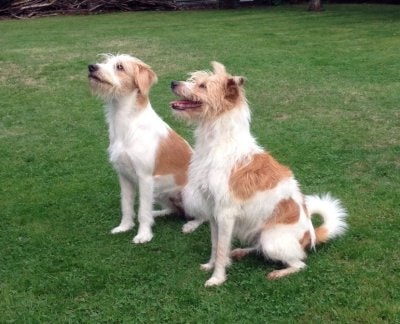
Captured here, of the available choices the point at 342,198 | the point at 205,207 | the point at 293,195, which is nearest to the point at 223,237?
the point at 205,207

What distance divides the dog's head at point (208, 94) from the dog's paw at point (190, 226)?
53.5 inches

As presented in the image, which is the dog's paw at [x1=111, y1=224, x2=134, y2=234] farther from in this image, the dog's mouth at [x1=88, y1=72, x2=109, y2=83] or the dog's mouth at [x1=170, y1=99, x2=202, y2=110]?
the dog's mouth at [x1=170, y1=99, x2=202, y2=110]

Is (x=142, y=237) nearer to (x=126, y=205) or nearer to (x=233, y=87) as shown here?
(x=126, y=205)

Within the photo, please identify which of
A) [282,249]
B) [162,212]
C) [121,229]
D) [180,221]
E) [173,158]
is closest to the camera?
[282,249]

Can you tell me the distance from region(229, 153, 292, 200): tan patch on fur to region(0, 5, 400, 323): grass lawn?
2.05 ft

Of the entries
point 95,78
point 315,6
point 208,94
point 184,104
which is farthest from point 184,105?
point 315,6

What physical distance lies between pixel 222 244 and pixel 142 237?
0.99 meters

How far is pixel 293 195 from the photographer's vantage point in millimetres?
4227

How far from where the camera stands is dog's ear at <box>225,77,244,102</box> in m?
3.90

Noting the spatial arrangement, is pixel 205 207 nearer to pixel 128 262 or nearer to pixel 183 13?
pixel 128 262

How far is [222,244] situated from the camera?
422cm

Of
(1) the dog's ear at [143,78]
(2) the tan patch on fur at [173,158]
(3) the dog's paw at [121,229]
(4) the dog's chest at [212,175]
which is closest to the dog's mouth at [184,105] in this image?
(4) the dog's chest at [212,175]

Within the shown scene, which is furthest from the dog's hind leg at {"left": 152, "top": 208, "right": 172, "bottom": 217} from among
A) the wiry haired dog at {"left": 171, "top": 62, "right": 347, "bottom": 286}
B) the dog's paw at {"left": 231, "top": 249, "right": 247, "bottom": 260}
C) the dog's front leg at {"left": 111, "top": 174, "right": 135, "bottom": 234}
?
the wiry haired dog at {"left": 171, "top": 62, "right": 347, "bottom": 286}

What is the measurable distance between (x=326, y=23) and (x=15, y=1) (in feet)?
46.0
